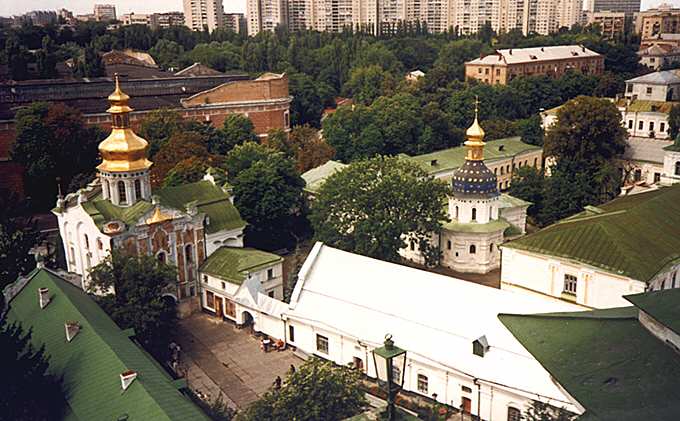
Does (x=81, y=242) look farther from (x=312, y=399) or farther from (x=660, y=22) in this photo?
(x=660, y=22)

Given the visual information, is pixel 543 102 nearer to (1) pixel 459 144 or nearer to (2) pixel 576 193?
(1) pixel 459 144

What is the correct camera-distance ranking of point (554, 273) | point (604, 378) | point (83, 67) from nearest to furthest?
1. point (604, 378)
2. point (554, 273)
3. point (83, 67)

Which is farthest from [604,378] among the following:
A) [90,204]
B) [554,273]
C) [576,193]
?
[576,193]

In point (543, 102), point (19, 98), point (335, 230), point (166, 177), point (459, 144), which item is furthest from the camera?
point (543, 102)

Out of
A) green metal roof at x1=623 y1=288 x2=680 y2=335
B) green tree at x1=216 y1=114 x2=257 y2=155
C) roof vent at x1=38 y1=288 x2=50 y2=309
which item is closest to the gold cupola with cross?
roof vent at x1=38 y1=288 x2=50 y2=309

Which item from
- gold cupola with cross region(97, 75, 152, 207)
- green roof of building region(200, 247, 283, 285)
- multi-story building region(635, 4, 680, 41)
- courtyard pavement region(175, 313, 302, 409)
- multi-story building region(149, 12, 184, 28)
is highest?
multi-story building region(149, 12, 184, 28)

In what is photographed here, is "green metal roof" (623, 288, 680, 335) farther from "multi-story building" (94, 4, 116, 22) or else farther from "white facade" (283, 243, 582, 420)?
"multi-story building" (94, 4, 116, 22)
